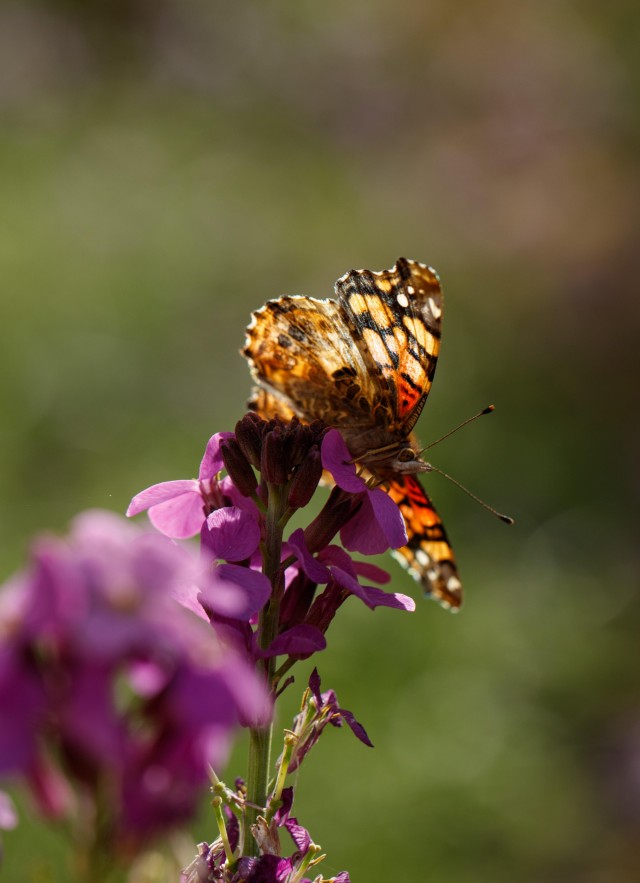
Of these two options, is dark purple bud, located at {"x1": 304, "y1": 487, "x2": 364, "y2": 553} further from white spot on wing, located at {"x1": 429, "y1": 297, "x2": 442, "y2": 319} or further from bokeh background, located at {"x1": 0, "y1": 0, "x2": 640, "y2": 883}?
bokeh background, located at {"x1": 0, "y1": 0, "x2": 640, "y2": 883}

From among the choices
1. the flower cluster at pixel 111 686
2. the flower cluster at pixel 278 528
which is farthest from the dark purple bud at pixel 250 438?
the flower cluster at pixel 111 686

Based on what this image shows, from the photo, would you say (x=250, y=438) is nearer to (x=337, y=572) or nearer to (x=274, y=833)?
(x=337, y=572)

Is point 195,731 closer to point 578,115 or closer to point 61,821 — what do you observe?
point 61,821

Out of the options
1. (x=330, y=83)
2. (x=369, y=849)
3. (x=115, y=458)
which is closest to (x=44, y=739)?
(x=369, y=849)

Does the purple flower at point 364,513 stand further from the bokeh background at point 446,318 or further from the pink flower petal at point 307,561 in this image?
the bokeh background at point 446,318

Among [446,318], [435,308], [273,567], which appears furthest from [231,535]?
[446,318]
